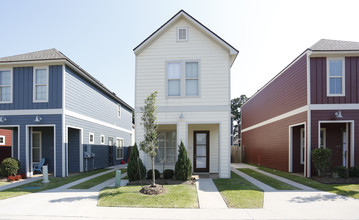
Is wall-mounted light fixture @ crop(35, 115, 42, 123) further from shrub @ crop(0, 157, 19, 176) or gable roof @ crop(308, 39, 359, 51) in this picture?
gable roof @ crop(308, 39, 359, 51)

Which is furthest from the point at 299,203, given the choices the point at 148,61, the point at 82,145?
the point at 82,145

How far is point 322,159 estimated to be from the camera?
10.4m

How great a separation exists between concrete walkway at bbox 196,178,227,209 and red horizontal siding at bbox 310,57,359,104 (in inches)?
260

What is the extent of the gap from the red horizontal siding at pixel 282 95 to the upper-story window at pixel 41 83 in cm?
1333

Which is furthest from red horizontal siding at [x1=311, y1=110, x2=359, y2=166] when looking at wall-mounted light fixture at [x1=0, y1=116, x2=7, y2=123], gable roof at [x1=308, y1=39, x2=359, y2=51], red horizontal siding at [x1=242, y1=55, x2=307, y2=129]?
wall-mounted light fixture at [x1=0, y1=116, x2=7, y2=123]

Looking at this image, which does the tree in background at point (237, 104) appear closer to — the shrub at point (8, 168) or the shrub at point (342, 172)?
the shrub at point (342, 172)

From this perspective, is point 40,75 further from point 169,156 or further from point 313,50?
point 313,50

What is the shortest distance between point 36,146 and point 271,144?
15405 millimetres

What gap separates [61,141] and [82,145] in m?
2.12

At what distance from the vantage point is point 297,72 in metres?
12.5

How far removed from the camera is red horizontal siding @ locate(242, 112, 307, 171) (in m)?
13.9

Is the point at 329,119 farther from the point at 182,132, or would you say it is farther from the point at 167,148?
the point at 167,148

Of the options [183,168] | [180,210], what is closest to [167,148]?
[183,168]

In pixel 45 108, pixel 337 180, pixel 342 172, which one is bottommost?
pixel 337 180
